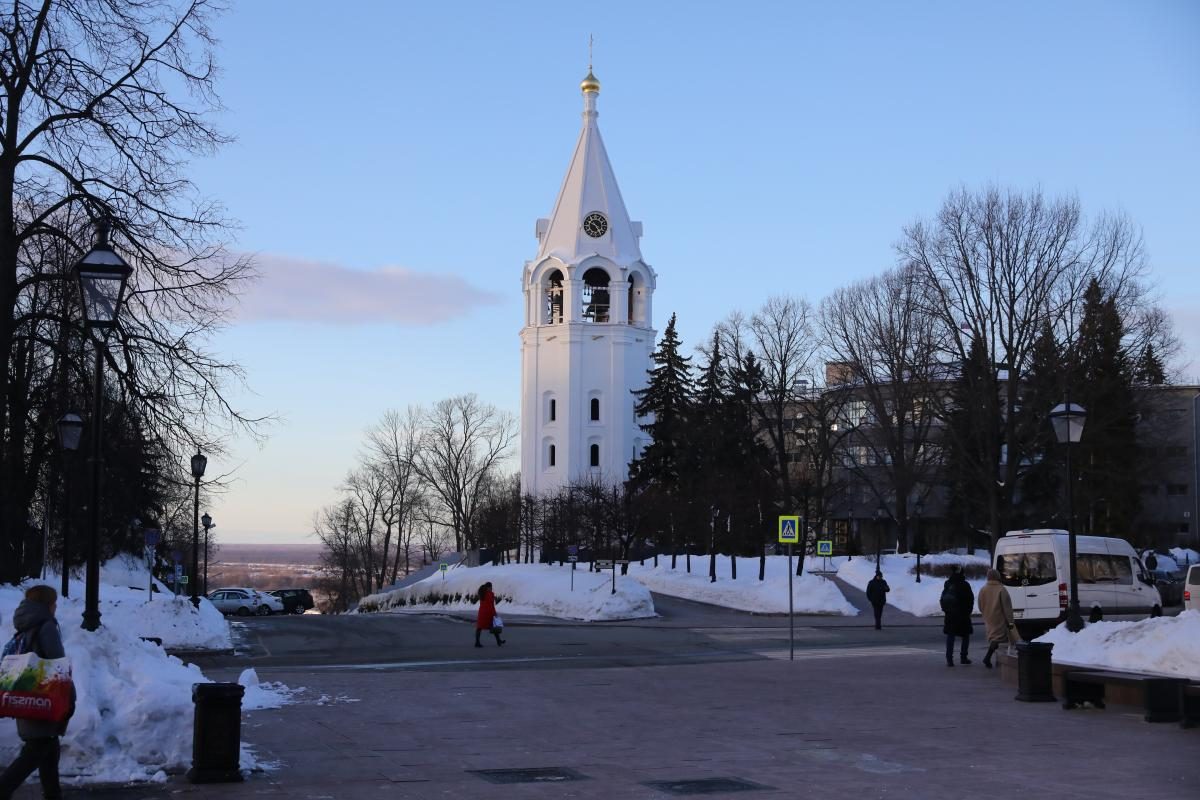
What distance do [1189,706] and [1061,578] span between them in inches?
649

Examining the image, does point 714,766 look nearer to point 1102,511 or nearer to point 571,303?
point 1102,511

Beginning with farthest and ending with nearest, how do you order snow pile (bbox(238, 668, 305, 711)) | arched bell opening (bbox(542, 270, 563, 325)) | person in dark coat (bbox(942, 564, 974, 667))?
arched bell opening (bbox(542, 270, 563, 325)) → person in dark coat (bbox(942, 564, 974, 667)) → snow pile (bbox(238, 668, 305, 711))

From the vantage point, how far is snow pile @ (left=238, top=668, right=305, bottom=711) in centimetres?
→ 1642

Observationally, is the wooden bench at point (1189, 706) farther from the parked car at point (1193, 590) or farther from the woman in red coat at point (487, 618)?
the woman in red coat at point (487, 618)

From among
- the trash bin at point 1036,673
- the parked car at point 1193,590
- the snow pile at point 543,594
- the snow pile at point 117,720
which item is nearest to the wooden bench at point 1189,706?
the trash bin at point 1036,673

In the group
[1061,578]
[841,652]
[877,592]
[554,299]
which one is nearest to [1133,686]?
[841,652]

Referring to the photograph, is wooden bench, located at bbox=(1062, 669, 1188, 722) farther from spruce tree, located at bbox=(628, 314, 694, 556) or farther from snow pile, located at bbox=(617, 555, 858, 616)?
spruce tree, located at bbox=(628, 314, 694, 556)

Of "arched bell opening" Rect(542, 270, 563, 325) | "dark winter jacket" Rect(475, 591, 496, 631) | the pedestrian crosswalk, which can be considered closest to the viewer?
the pedestrian crosswalk

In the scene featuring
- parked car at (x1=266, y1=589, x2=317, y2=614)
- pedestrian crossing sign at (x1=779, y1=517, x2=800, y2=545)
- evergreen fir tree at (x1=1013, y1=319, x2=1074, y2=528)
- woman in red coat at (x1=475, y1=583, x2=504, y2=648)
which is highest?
evergreen fir tree at (x1=1013, y1=319, x2=1074, y2=528)

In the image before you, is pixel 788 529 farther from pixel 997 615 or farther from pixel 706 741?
pixel 706 741

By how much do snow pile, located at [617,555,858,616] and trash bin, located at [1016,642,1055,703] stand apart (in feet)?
95.8

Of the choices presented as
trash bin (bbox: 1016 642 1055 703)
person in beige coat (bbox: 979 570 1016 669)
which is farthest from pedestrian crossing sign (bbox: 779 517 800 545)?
trash bin (bbox: 1016 642 1055 703)

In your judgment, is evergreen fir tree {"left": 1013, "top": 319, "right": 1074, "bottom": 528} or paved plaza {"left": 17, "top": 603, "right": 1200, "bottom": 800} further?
evergreen fir tree {"left": 1013, "top": 319, "right": 1074, "bottom": 528}

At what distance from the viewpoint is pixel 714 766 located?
467 inches
